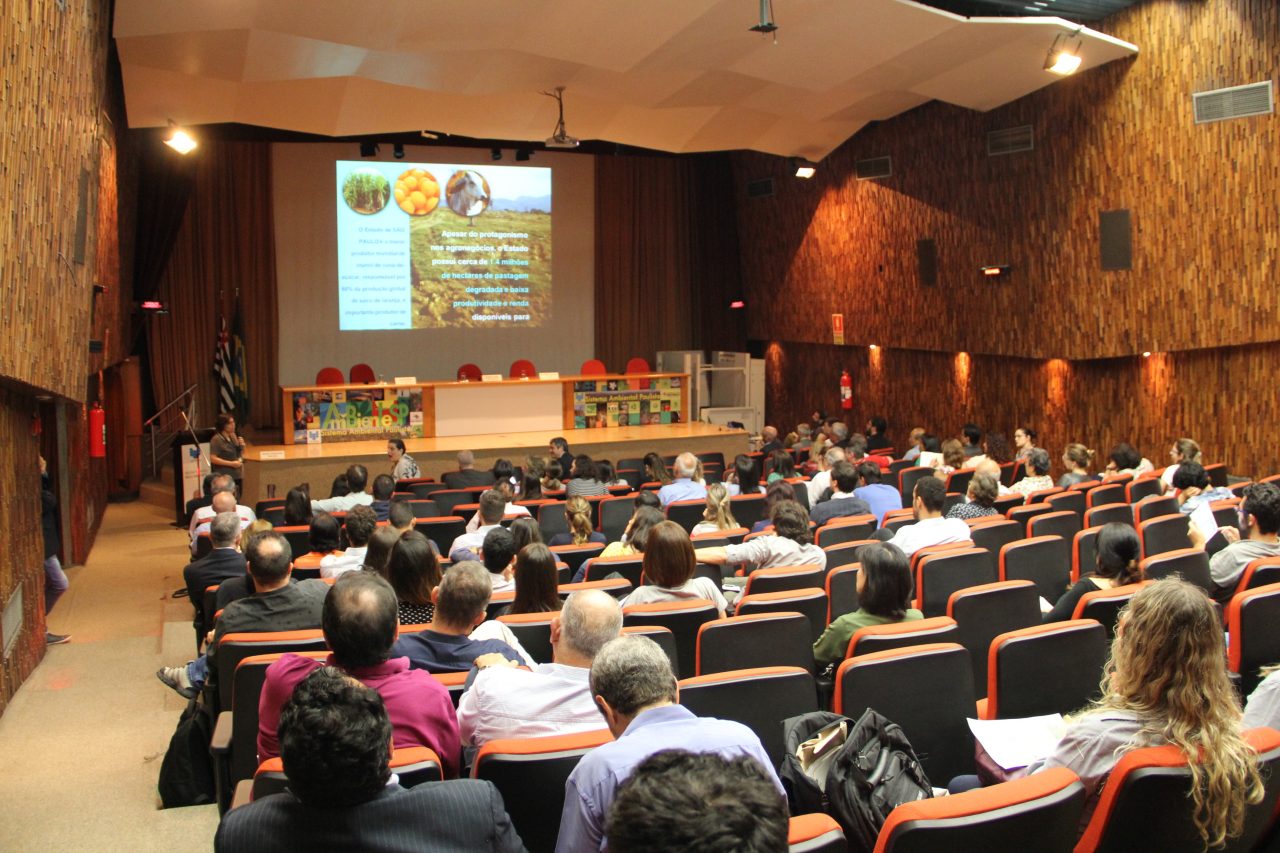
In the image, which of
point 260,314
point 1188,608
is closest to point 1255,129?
point 1188,608

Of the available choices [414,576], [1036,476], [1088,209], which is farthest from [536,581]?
[1088,209]

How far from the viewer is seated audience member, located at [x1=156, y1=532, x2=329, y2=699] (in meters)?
4.17

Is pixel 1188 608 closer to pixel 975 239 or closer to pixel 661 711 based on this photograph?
pixel 661 711

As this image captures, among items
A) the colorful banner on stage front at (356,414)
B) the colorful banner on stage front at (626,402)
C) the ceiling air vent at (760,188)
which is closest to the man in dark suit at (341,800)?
the colorful banner on stage front at (356,414)

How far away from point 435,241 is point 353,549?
429 inches

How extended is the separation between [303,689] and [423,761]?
0.39 m

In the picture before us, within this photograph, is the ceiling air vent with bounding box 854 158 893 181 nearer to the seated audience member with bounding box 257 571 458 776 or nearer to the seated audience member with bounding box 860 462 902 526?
the seated audience member with bounding box 860 462 902 526

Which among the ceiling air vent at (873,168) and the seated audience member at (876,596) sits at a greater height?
the ceiling air vent at (873,168)

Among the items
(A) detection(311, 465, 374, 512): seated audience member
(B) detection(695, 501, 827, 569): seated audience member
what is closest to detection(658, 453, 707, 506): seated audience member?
(A) detection(311, 465, 374, 512): seated audience member

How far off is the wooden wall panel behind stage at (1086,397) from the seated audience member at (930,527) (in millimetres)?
5735

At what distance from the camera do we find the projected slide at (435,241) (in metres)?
15.5

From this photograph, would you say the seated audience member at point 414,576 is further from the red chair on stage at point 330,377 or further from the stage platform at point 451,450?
the red chair on stage at point 330,377

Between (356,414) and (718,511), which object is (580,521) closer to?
(718,511)

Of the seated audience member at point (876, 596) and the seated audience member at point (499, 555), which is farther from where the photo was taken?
the seated audience member at point (499, 555)
